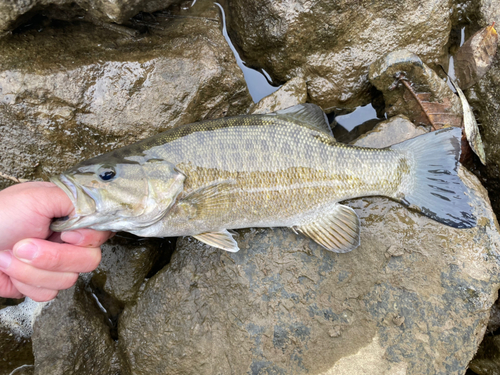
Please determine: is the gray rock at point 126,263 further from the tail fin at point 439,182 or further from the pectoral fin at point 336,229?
the tail fin at point 439,182

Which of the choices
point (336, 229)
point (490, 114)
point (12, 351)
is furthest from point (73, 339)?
point (490, 114)

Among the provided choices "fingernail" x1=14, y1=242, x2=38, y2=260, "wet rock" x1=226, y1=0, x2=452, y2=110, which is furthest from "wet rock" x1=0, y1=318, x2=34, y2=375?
"wet rock" x1=226, y1=0, x2=452, y2=110

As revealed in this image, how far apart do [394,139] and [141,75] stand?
8.57 feet

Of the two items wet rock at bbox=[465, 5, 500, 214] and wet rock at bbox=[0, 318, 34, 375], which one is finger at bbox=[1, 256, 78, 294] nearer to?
wet rock at bbox=[0, 318, 34, 375]

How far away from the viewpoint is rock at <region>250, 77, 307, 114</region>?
3.30 meters

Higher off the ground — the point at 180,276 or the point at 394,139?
the point at 394,139

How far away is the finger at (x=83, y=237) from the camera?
2.49 metres

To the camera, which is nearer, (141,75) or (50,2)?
(50,2)

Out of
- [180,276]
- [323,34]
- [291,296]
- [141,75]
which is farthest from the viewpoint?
[323,34]

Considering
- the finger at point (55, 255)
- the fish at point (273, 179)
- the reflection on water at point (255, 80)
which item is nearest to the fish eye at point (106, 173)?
the fish at point (273, 179)

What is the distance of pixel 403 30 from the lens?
131 inches

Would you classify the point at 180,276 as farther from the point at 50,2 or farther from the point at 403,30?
the point at 403,30

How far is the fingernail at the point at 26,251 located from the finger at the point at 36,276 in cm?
11

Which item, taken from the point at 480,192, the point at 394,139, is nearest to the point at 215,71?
the point at 394,139
